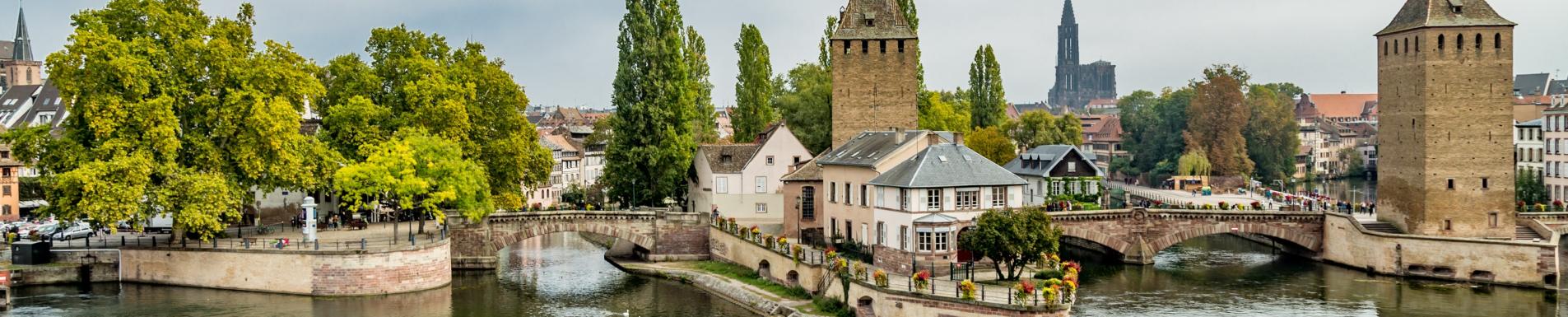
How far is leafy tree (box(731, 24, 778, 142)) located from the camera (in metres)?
82.2

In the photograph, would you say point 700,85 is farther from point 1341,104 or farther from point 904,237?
point 1341,104

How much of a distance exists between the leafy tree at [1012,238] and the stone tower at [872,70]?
69.2ft

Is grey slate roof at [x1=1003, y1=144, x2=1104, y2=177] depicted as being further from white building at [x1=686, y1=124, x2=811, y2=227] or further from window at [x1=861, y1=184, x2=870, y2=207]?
window at [x1=861, y1=184, x2=870, y2=207]

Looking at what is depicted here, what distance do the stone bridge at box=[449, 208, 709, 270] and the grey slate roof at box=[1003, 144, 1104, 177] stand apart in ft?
73.2

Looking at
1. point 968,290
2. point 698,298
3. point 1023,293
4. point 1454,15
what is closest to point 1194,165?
point 1454,15

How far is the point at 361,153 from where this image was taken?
5425 cm

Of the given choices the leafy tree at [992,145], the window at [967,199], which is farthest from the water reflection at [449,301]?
the leafy tree at [992,145]

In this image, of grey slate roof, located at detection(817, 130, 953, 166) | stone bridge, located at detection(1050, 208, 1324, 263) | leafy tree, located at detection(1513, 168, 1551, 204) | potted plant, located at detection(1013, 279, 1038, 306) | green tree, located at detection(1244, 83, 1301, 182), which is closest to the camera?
potted plant, located at detection(1013, 279, 1038, 306)

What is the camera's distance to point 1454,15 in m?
54.9

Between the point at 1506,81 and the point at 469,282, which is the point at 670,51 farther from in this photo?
the point at 1506,81

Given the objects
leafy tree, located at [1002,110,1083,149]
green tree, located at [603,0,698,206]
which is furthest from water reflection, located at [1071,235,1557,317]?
leafy tree, located at [1002,110,1083,149]

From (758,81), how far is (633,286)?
30886mm

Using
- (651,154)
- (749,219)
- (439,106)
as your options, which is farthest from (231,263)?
(749,219)

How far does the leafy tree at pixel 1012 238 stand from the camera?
4372 centimetres
